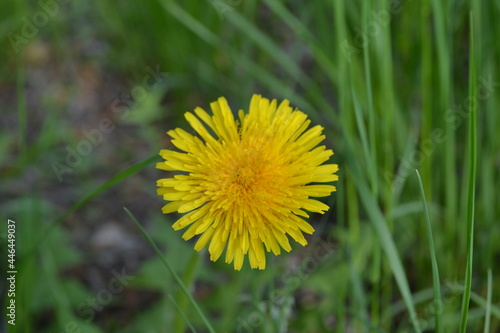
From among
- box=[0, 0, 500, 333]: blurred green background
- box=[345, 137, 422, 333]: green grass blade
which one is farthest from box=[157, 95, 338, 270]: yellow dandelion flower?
box=[345, 137, 422, 333]: green grass blade

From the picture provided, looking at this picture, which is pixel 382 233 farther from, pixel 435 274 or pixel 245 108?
pixel 245 108

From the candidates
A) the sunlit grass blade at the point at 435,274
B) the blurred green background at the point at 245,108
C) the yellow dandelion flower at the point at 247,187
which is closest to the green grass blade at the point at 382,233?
the blurred green background at the point at 245,108

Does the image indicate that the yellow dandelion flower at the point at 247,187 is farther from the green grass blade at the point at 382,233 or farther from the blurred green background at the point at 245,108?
the green grass blade at the point at 382,233

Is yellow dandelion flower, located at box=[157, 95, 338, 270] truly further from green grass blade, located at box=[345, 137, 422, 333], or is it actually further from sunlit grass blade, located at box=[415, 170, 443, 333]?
green grass blade, located at box=[345, 137, 422, 333]

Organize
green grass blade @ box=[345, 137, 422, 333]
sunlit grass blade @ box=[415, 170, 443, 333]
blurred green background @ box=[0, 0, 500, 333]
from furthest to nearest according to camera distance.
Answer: blurred green background @ box=[0, 0, 500, 333] → green grass blade @ box=[345, 137, 422, 333] → sunlit grass blade @ box=[415, 170, 443, 333]

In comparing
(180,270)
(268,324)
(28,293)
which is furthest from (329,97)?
(28,293)

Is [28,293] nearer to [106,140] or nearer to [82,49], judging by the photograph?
[106,140]
